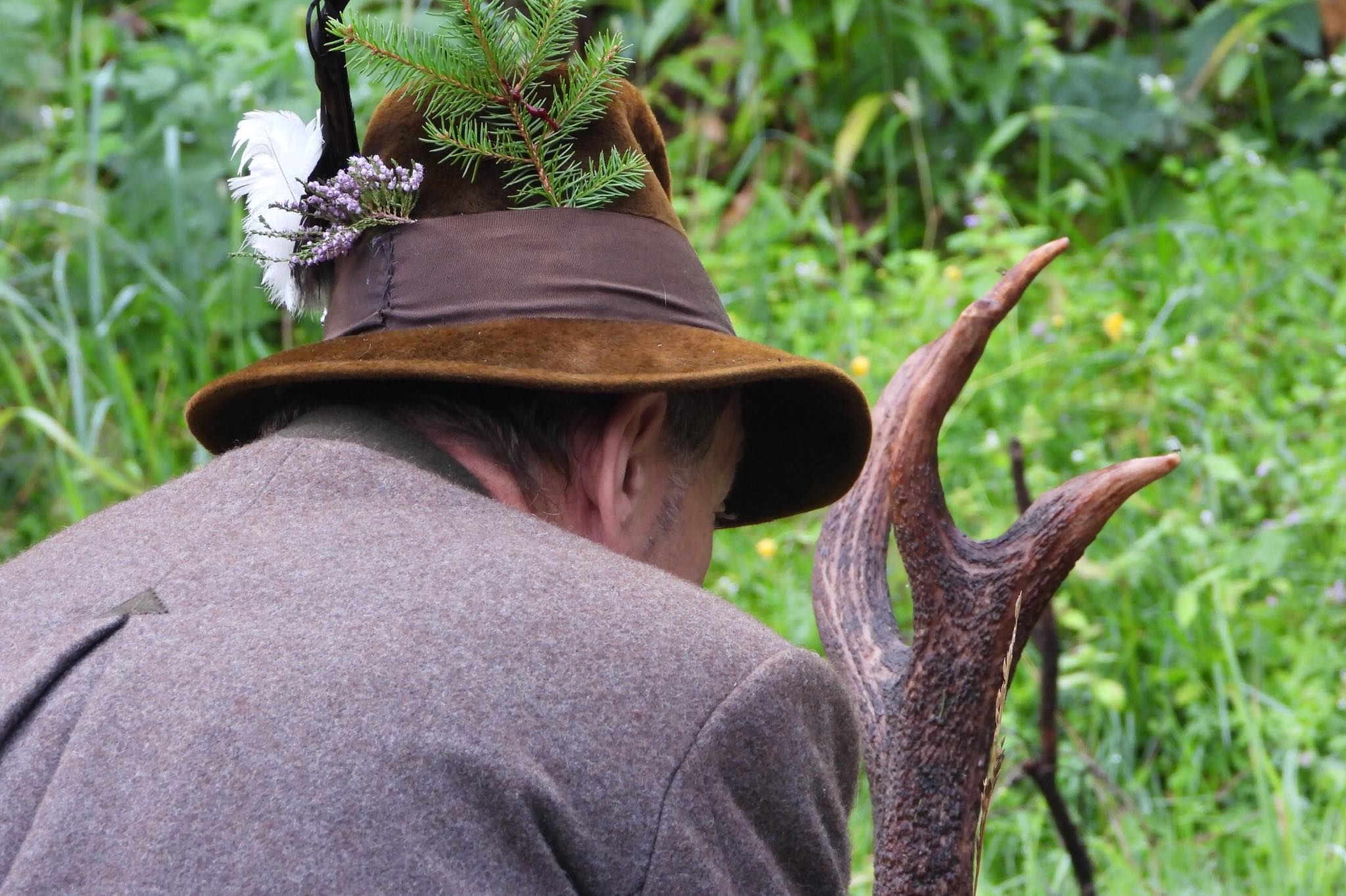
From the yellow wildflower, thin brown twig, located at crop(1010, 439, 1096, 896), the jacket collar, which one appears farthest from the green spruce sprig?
the yellow wildflower

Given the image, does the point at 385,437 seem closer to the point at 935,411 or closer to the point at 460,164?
the point at 460,164

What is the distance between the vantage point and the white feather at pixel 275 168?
1.66 metres

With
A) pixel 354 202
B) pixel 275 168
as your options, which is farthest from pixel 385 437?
pixel 275 168

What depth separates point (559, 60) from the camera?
1.59m

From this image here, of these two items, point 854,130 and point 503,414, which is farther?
point 854,130

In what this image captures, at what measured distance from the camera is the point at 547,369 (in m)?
1.47

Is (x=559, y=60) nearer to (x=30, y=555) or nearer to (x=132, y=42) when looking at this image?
(x=30, y=555)

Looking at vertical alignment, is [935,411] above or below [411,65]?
below

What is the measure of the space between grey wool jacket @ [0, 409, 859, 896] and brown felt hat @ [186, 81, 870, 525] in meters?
0.13

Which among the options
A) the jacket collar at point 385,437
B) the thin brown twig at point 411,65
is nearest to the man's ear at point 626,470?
the jacket collar at point 385,437

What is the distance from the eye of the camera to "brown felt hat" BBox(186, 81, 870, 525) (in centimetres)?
148

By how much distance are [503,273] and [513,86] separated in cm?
20

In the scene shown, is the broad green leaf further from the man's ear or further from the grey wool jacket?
the grey wool jacket

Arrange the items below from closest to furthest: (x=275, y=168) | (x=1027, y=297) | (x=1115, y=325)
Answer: (x=275, y=168), (x=1115, y=325), (x=1027, y=297)
